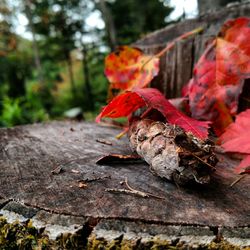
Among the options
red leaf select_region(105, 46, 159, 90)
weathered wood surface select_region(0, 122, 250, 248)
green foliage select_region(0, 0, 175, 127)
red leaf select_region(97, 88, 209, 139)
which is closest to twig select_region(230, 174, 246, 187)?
weathered wood surface select_region(0, 122, 250, 248)

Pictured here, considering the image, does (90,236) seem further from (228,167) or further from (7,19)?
(7,19)

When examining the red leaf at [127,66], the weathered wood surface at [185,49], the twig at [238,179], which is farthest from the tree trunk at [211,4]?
the twig at [238,179]

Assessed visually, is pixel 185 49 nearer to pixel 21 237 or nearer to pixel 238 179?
pixel 238 179

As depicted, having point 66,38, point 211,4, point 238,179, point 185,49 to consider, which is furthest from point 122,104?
point 66,38

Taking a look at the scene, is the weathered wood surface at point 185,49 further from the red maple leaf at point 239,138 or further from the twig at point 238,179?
the twig at point 238,179

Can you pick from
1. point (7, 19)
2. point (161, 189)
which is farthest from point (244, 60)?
point (7, 19)

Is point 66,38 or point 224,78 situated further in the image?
point 66,38
